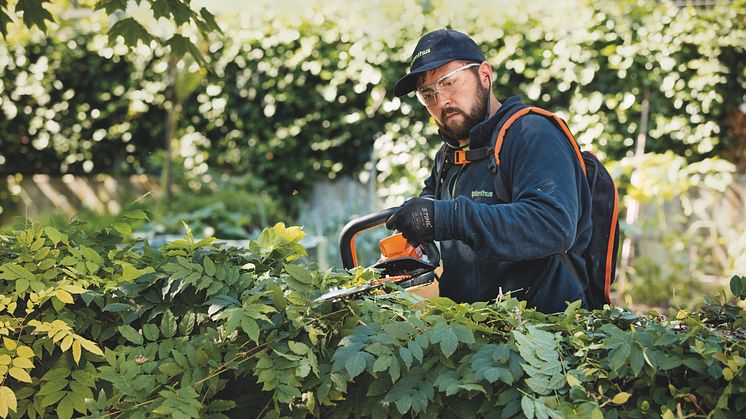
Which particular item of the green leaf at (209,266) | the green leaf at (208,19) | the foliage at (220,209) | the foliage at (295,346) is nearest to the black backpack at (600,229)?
the foliage at (295,346)

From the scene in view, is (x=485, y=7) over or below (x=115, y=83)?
below

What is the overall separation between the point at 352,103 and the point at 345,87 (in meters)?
0.18

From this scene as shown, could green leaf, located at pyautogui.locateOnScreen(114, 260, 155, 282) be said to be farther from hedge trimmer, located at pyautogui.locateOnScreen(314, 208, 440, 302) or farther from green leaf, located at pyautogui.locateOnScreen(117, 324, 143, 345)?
hedge trimmer, located at pyautogui.locateOnScreen(314, 208, 440, 302)

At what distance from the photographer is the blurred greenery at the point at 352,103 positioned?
7102mm

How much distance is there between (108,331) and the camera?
1989 millimetres

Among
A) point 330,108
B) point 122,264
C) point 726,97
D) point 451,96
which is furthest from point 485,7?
point 122,264

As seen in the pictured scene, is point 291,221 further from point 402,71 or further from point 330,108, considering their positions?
point 402,71

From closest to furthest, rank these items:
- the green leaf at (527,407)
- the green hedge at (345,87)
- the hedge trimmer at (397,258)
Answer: the green leaf at (527,407)
the hedge trimmer at (397,258)
the green hedge at (345,87)

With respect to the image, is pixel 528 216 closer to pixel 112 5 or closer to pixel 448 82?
pixel 448 82

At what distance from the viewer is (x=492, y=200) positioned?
2500mm

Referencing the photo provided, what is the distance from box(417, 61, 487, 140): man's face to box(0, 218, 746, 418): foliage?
83 cm

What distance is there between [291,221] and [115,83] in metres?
2.90

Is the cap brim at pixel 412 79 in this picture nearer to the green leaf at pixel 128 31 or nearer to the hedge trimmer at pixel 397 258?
the hedge trimmer at pixel 397 258

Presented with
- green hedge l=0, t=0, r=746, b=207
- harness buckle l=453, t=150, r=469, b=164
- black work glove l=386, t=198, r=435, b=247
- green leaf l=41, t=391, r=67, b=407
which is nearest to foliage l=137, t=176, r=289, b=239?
green hedge l=0, t=0, r=746, b=207
